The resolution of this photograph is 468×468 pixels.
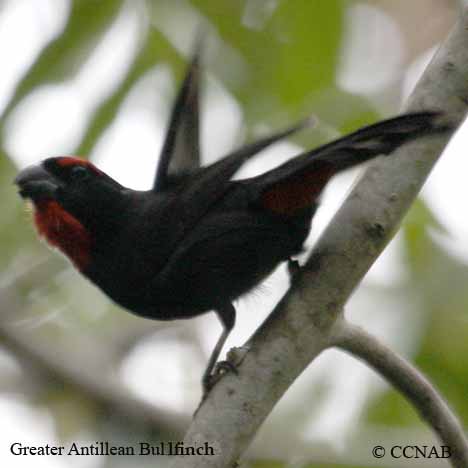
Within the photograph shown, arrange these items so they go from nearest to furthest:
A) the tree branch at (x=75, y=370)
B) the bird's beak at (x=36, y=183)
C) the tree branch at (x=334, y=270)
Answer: the tree branch at (x=334, y=270) → the bird's beak at (x=36, y=183) → the tree branch at (x=75, y=370)

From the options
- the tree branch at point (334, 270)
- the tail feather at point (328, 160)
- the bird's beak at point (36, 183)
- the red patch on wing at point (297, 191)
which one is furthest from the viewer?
the bird's beak at point (36, 183)

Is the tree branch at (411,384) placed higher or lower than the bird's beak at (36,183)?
Result: lower

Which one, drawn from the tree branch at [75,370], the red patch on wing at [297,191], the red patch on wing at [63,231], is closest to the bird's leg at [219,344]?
the red patch on wing at [297,191]

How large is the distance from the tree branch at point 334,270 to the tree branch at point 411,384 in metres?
0.10

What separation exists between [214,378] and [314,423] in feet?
4.98

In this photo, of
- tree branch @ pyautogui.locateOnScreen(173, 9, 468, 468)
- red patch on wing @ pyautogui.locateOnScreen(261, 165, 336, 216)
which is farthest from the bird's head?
tree branch @ pyautogui.locateOnScreen(173, 9, 468, 468)

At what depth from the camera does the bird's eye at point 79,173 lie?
12.9 feet

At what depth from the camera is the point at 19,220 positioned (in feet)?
15.5

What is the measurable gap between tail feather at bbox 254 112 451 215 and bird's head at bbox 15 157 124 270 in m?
0.65

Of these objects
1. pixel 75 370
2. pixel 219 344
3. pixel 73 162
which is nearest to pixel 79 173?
pixel 73 162

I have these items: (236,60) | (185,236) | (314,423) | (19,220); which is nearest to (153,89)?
(236,60)

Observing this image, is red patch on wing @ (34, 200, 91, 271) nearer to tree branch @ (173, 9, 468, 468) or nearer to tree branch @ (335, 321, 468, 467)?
tree branch @ (173, 9, 468, 468)

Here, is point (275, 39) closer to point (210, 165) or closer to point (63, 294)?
point (210, 165)

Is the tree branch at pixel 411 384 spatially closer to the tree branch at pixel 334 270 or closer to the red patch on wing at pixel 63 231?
the tree branch at pixel 334 270
